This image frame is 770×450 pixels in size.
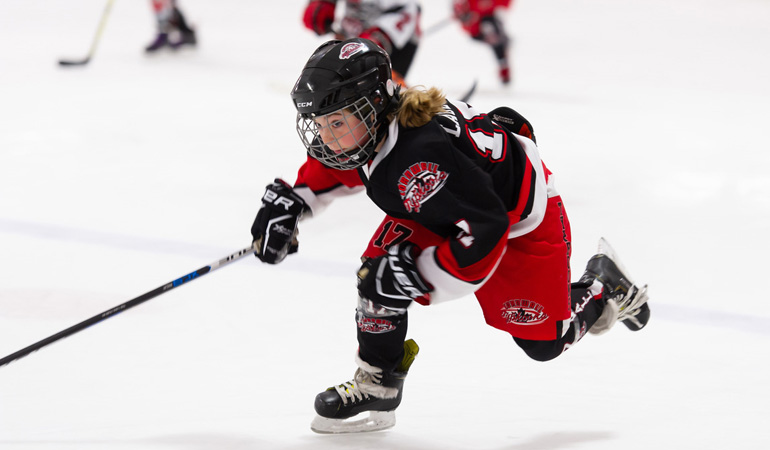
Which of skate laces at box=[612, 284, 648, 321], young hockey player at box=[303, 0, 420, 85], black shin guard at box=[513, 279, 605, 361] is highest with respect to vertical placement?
black shin guard at box=[513, 279, 605, 361]

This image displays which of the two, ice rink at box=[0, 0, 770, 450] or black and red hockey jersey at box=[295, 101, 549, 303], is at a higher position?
black and red hockey jersey at box=[295, 101, 549, 303]

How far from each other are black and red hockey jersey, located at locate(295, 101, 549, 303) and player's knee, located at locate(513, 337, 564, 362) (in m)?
0.31

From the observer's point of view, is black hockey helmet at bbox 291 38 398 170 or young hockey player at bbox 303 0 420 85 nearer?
black hockey helmet at bbox 291 38 398 170

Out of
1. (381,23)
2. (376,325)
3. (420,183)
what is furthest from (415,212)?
(381,23)

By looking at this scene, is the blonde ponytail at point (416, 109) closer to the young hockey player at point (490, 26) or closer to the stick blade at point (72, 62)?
the young hockey player at point (490, 26)

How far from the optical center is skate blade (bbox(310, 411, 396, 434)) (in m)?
2.02

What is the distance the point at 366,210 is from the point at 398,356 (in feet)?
6.07

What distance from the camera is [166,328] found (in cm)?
263

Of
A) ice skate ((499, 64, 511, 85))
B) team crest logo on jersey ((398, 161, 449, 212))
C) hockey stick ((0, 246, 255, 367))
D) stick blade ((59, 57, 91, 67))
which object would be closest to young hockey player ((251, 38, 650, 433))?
team crest logo on jersey ((398, 161, 449, 212))

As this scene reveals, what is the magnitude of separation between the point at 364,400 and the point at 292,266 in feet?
4.00

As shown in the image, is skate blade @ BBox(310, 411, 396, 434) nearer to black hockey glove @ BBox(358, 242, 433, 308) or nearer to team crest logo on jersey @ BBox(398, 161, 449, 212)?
black hockey glove @ BBox(358, 242, 433, 308)

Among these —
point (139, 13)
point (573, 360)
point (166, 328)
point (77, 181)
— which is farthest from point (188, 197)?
point (139, 13)

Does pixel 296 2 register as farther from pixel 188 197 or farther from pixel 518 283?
pixel 518 283

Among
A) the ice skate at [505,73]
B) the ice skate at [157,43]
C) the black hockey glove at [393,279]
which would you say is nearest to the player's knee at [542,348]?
the black hockey glove at [393,279]
